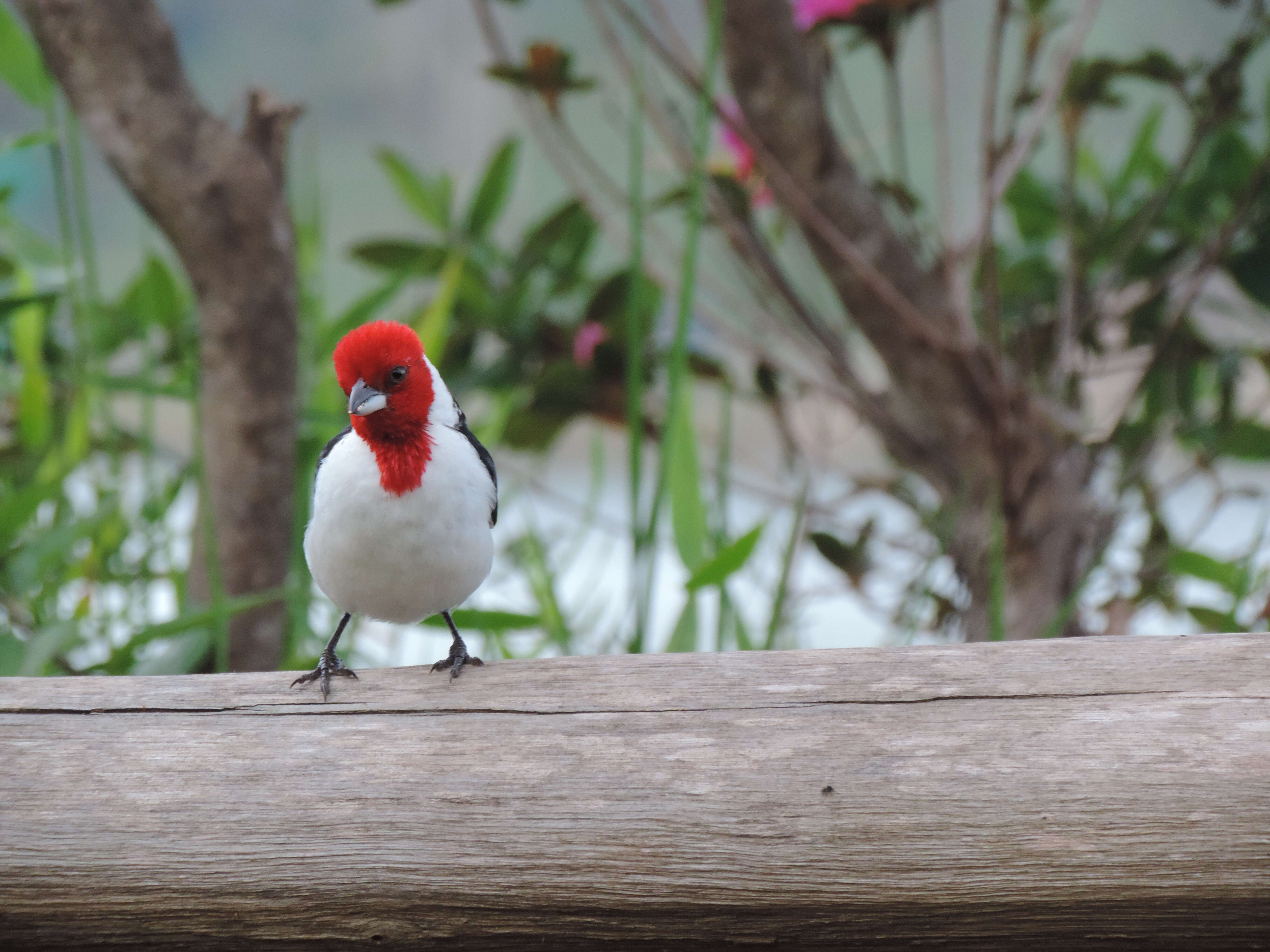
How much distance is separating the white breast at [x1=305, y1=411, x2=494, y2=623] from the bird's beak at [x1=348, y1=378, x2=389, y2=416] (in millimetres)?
25

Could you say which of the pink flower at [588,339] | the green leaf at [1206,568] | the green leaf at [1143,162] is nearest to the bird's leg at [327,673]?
the pink flower at [588,339]

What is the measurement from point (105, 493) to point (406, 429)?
0.52m

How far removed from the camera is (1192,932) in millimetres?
398

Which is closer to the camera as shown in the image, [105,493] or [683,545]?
[683,545]

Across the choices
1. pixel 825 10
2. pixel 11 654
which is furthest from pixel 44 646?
pixel 825 10

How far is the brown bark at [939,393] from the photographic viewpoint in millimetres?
828

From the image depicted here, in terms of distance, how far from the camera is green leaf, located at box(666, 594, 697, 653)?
0.67 metres

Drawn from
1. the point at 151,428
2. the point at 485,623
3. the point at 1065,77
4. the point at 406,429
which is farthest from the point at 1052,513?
the point at 151,428

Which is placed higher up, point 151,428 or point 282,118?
point 282,118

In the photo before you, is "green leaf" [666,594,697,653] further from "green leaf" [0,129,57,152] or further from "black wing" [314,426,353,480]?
"green leaf" [0,129,57,152]

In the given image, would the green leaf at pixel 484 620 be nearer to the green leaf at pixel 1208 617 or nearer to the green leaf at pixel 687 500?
the green leaf at pixel 687 500

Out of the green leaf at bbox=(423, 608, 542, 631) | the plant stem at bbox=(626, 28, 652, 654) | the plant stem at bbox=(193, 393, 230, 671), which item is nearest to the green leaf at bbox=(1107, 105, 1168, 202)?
the plant stem at bbox=(626, 28, 652, 654)

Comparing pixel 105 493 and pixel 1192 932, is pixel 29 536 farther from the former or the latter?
pixel 1192 932

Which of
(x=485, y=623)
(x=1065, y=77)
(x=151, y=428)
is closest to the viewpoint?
(x=485, y=623)
